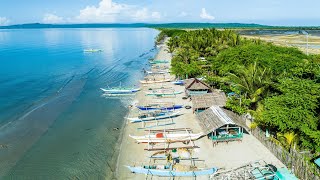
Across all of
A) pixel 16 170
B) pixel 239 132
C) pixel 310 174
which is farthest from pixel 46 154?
pixel 310 174

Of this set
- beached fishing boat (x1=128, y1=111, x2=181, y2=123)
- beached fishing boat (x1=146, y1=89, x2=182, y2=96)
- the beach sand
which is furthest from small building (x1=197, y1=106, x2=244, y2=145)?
beached fishing boat (x1=146, y1=89, x2=182, y2=96)

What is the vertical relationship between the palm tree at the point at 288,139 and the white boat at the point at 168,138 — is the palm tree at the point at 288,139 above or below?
above

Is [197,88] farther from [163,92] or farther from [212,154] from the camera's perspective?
[212,154]

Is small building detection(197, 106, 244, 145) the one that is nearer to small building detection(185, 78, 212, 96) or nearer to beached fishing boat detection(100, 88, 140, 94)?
small building detection(185, 78, 212, 96)

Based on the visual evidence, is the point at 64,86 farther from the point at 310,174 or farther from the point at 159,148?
the point at 310,174

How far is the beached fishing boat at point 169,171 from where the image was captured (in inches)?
708

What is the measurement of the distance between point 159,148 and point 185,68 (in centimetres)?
2279

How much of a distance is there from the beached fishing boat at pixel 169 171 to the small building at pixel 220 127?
434 centimetres

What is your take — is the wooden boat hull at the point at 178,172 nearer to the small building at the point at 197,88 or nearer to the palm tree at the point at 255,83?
the palm tree at the point at 255,83

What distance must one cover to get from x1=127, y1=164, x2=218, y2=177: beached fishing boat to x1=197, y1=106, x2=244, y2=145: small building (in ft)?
14.3

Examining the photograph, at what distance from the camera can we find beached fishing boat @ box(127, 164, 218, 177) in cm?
1798

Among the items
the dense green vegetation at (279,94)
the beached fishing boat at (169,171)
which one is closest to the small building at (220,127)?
the dense green vegetation at (279,94)

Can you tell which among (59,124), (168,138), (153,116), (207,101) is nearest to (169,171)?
(168,138)

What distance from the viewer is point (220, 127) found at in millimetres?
22516
